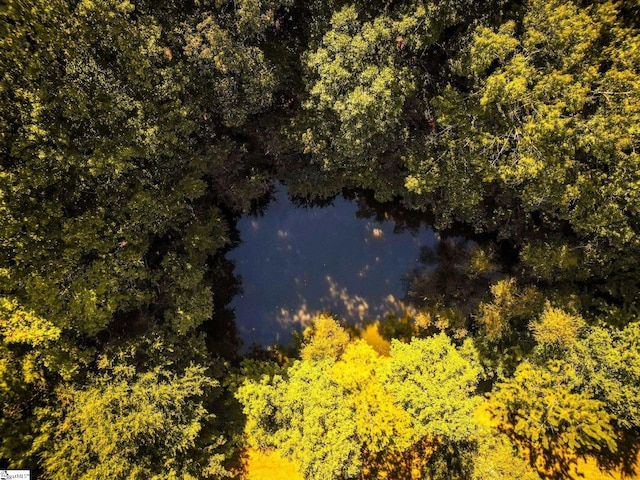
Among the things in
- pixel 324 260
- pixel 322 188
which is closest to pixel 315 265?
pixel 324 260

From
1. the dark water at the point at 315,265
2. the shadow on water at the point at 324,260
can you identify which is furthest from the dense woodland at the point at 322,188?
the dark water at the point at 315,265

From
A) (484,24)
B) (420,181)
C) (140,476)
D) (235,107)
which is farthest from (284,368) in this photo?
(484,24)

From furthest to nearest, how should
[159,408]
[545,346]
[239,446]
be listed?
[239,446] < [545,346] < [159,408]

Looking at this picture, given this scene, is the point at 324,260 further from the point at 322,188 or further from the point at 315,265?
the point at 322,188

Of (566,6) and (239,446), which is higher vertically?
(566,6)

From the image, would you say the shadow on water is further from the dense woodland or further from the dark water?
the dense woodland

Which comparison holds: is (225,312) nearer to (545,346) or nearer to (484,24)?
(545,346)
